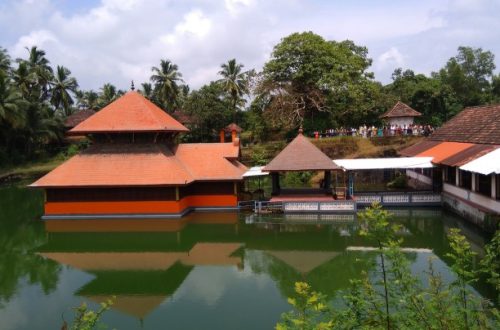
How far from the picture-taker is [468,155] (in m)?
16.1

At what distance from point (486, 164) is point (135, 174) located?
13.3m

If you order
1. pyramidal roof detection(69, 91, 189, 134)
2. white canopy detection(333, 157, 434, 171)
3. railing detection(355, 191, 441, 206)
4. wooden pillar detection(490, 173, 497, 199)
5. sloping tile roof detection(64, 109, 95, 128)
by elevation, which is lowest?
railing detection(355, 191, 441, 206)

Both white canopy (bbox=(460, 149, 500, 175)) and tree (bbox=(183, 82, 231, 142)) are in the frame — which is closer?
white canopy (bbox=(460, 149, 500, 175))

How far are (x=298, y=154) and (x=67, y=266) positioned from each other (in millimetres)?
10567

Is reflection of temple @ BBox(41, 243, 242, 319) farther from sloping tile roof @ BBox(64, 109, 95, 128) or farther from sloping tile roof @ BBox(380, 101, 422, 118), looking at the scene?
sloping tile roof @ BBox(64, 109, 95, 128)

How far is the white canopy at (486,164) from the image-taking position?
12734mm

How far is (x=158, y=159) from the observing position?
1944 cm

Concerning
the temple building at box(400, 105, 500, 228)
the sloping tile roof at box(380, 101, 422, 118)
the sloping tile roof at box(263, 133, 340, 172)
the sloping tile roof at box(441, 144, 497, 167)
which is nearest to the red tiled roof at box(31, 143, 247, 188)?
the sloping tile roof at box(263, 133, 340, 172)

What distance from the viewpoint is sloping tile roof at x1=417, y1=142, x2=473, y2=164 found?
18328 millimetres

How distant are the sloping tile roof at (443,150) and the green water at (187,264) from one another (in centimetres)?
231

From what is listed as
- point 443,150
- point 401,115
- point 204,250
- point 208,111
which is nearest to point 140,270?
point 204,250

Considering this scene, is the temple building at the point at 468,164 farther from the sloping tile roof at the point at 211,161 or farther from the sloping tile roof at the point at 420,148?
the sloping tile roof at the point at 211,161

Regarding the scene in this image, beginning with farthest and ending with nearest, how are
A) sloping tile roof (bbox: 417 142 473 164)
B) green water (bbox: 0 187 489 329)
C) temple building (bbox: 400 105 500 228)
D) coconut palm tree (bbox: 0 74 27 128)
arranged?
coconut palm tree (bbox: 0 74 27 128), sloping tile roof (bbox: 417 142 473 164), temple building (bbox: 400 105 500 228), green water (bbox: 0 187 489 329)

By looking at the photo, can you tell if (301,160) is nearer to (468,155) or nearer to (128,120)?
(468,155)
